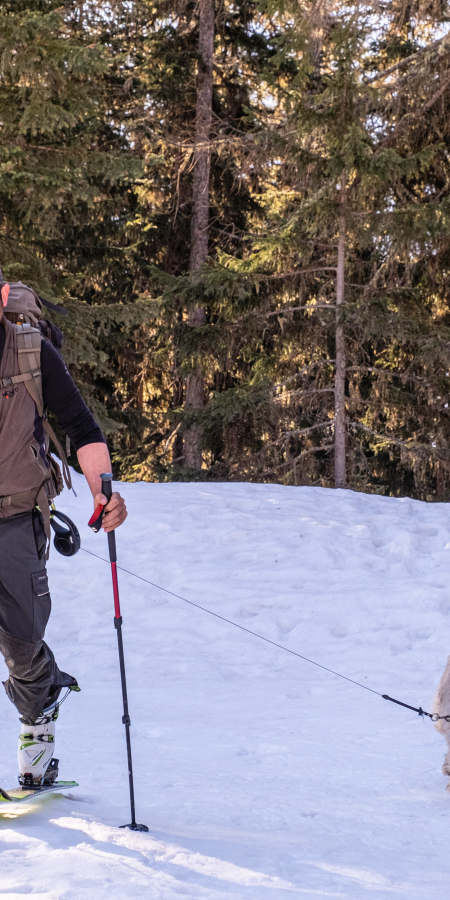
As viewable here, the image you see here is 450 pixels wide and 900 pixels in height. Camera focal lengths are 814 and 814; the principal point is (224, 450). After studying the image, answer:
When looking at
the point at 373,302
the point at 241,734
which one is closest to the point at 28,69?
the point at 373,302

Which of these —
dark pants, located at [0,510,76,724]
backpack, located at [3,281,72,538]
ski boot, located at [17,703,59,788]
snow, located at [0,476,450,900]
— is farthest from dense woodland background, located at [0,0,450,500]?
ski boot, located at [17,703,59,788]

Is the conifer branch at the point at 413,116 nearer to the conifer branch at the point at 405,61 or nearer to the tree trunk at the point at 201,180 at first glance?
the conifer branch at the point at 405,61

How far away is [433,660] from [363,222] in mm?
8885

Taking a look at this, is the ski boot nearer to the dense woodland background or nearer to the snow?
the snow

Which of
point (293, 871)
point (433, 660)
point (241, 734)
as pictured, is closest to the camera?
point (293, 871)

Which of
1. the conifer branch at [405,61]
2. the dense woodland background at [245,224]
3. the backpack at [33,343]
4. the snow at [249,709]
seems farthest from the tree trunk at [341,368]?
the backpack at [33,343]

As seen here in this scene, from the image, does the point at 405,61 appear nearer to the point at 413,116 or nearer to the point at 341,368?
the point at 413,116

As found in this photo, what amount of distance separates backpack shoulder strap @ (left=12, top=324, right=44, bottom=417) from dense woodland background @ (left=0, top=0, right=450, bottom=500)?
7.36 m

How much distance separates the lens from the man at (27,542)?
341cm

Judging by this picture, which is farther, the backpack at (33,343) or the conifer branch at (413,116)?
the conifer branch at (413,116)

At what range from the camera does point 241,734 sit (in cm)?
505

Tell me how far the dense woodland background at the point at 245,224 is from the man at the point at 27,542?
7.35 meters

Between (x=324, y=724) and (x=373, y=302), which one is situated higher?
(x=373, y=302)

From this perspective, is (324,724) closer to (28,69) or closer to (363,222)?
(28,69)
